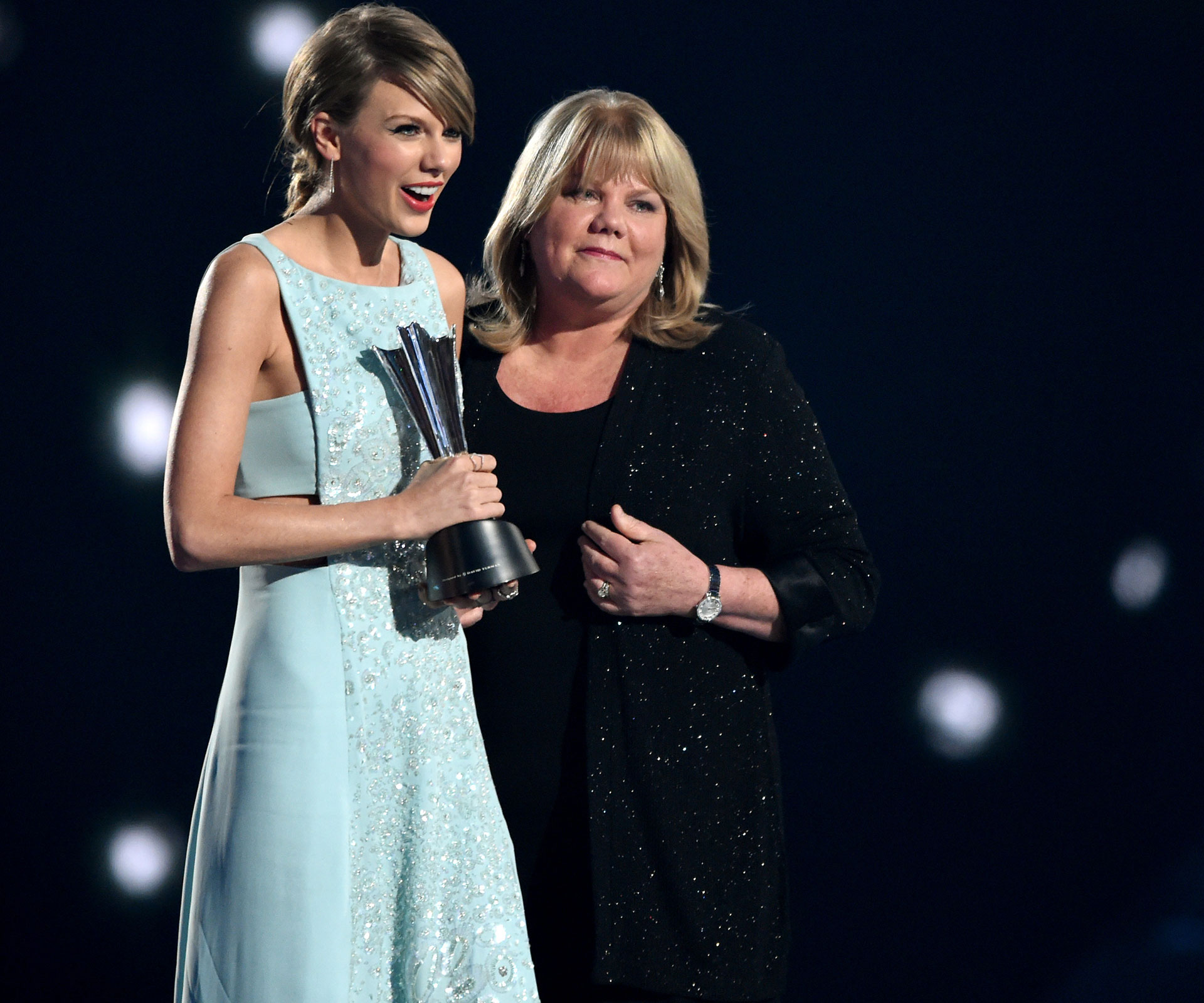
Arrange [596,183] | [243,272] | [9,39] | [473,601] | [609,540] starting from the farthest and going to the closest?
[9,39], [596,183], [609,540], [473,601], [243,272]

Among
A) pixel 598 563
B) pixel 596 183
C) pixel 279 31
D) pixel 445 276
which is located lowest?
pixel 598 563

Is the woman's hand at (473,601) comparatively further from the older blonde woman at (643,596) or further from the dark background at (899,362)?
the dark background at (899,362)

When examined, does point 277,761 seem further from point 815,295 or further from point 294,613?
point 815,295

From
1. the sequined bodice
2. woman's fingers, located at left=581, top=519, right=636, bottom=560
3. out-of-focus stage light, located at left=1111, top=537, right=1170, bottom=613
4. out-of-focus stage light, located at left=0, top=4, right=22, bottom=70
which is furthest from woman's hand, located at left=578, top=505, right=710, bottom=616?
out-of-focus stage light, located at left=0, top=4, right=22, bottom=70

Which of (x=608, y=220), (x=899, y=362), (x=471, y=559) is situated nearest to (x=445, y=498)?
(x=471, y=559)

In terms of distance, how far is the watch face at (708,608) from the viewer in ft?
4.81

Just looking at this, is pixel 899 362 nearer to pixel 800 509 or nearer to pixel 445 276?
pixel 800 509

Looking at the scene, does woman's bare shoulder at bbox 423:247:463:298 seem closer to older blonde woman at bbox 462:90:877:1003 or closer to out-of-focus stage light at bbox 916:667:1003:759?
older blonde woman at bbox 462:90:877:1003

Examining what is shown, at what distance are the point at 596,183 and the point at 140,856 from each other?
60.1 inches

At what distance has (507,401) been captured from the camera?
5.15ft

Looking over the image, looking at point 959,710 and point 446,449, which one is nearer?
point 446,449

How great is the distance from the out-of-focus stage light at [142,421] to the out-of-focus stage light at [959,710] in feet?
4.62

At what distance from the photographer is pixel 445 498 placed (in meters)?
1.19

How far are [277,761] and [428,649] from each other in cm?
19
